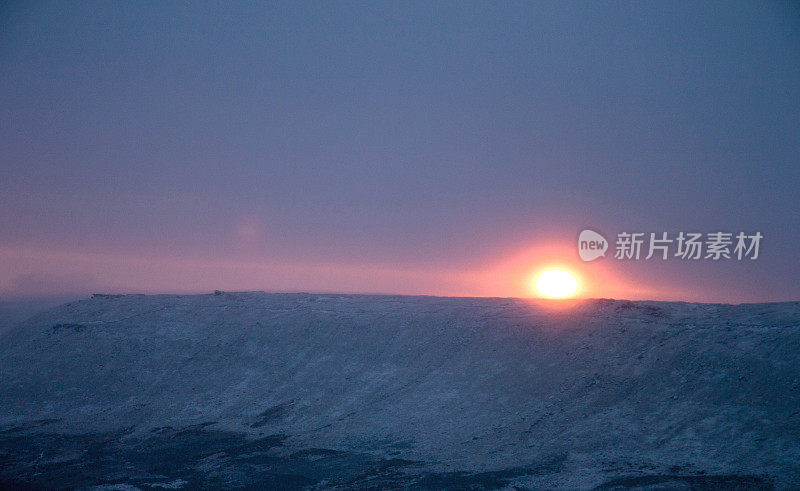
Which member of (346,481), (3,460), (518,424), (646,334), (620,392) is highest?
(646,334)

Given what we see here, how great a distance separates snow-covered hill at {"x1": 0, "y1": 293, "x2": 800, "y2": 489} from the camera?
15.4m

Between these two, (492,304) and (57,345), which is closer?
(492,304)

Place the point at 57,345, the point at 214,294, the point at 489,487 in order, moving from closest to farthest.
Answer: the point at 489,487 → the point at 57,345 → the point at 214,294

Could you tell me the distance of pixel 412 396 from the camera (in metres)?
21.5

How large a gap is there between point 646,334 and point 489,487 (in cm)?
999

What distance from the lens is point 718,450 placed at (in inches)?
578

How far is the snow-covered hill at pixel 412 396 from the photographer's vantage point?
1538 centimetres

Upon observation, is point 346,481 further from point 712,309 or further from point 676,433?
point 712,309

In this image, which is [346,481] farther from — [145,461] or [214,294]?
[214,294]

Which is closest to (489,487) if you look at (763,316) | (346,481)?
(346,481)

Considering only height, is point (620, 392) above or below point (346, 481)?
above

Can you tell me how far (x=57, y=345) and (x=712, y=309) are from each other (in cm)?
3076

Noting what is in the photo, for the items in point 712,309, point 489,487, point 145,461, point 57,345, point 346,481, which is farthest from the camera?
point 57,345

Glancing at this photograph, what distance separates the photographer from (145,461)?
18.1 metres
